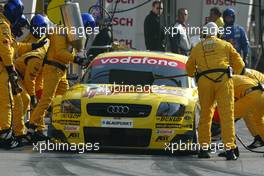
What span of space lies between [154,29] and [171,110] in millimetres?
7106

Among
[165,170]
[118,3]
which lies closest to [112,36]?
[118,3]

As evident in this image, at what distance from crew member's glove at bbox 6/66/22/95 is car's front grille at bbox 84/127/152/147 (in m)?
1.24

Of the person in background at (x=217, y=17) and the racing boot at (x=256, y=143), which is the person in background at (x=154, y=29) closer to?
the person in background at (x=217, y=17)

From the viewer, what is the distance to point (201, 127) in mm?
11227

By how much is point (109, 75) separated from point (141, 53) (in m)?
0.78

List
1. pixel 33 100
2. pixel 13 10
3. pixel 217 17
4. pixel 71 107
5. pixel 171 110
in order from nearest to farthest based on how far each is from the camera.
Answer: pixel 171 110 < pixel 71 107 < pixel 13 10 < pixel 33 100 < pixel 217 17

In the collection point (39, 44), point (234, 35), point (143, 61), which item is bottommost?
point (234, 35)

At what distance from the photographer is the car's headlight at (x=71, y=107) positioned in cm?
1123

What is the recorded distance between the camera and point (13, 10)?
11.8 metres

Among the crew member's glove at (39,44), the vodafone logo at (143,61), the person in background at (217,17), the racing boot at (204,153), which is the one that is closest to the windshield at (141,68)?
the vodafone logo at (143,61)

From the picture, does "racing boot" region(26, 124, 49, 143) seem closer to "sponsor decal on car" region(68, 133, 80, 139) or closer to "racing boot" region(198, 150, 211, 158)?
"sponsor decal on car" region(68, 133, 80, 139)

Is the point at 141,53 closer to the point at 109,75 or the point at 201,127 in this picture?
the point at 109,75

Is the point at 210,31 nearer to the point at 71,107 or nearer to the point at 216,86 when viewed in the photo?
the point at 216,86

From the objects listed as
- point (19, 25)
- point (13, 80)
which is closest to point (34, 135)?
point (13, 80)
